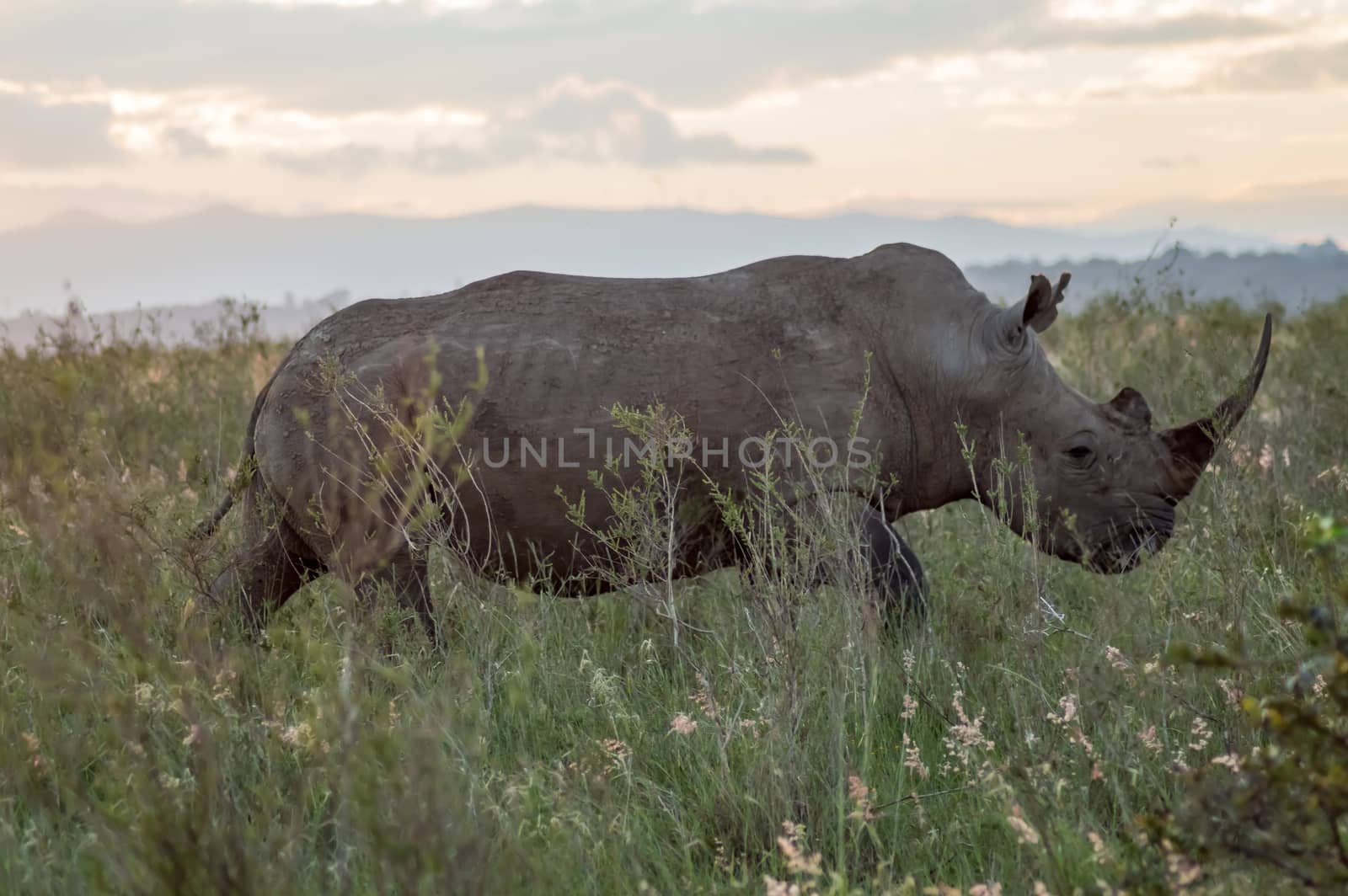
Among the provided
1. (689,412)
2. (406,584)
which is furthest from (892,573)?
(406,584)

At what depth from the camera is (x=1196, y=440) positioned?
554cm

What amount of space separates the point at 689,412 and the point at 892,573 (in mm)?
991

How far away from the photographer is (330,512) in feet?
15.5

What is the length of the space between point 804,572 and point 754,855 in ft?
3.27

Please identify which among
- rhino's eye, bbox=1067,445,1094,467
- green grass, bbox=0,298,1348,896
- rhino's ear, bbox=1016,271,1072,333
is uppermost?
rhino's ear, bbox=1016,271,1072,333

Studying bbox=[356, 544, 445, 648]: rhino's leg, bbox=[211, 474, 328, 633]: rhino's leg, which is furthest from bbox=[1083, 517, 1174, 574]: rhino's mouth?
bbox=[211, 474, 328, 633]: rhino's leg

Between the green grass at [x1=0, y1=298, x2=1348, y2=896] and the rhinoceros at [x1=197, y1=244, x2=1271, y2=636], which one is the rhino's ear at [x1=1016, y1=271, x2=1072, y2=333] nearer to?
the rhinoceros at [x1=197, y1=244, x2=1271, y2=636]

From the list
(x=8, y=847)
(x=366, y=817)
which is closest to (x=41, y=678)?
(x=8, y=847)

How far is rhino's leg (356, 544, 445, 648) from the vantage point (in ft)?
15.7

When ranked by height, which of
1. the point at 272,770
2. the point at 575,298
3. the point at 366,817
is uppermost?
the point at 575,298

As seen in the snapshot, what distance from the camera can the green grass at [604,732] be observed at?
2799 mm

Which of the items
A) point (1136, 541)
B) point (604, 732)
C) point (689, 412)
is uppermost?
point (689, 412)

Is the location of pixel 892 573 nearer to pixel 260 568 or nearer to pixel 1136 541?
pixel 1136 541

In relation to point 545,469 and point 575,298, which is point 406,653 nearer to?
point 545,469
